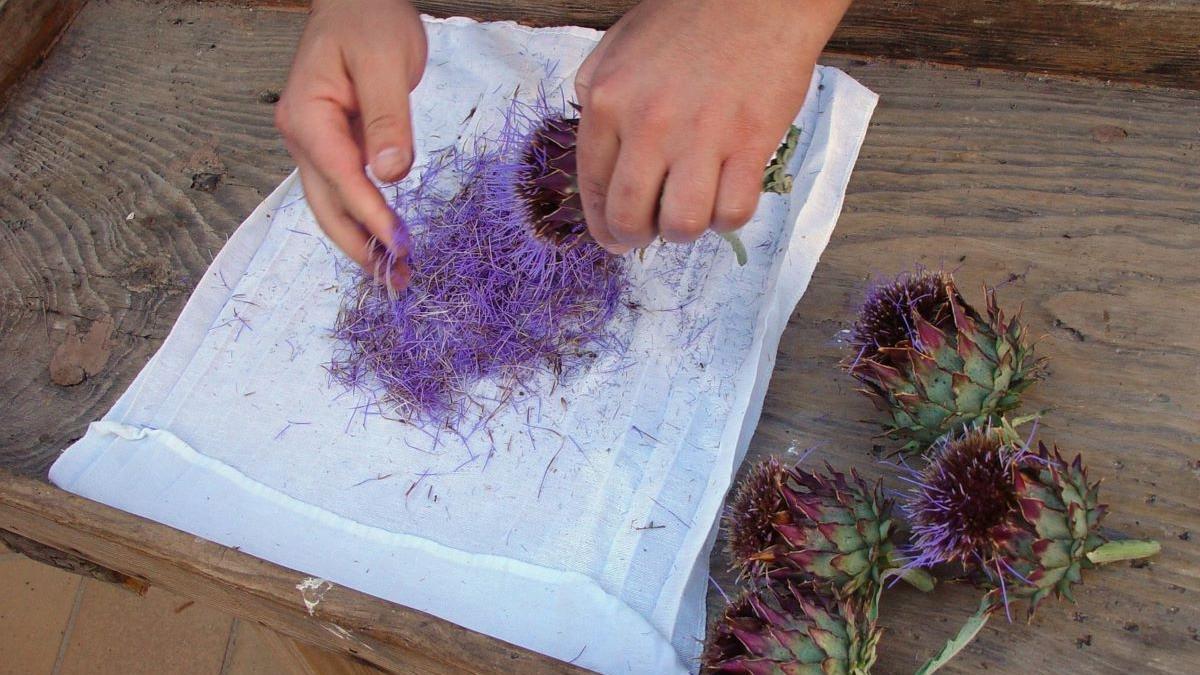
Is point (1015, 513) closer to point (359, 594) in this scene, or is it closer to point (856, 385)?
point (856, 385)

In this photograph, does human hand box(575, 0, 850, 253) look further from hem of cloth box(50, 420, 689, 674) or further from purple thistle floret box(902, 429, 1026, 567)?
hem of cloth box(50, 420, 689, 674)

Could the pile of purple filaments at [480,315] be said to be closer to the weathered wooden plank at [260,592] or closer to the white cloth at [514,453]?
the white cloth at [514,453]

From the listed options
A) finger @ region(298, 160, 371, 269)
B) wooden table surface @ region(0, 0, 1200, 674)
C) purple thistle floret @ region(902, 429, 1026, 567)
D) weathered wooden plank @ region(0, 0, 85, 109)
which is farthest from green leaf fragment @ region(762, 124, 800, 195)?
weathered wooden plank @ region(0, 0, 85, 109)

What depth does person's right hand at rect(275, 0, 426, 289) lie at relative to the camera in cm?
77

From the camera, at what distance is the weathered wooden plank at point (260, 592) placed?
709 mm

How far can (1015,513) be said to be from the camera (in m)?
0.66

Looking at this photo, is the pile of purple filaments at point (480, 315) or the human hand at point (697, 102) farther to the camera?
the pile of purple filaments at point (480, 315)

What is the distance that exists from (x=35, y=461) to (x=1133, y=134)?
1228 millimetres

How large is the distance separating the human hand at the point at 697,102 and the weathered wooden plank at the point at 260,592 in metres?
0.35

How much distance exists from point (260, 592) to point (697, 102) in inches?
21.2

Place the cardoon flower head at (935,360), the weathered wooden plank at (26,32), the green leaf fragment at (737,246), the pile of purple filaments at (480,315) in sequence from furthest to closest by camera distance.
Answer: the weathered wooden plank at (26,32) → the pile of purple filaments at (480,315) → the green leaf fragment at (737,246) → the cardoon flower head at (935,360)

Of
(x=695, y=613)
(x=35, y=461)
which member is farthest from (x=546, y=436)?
(x=35, y=461)

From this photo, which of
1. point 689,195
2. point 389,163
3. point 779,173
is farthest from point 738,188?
point 389,163

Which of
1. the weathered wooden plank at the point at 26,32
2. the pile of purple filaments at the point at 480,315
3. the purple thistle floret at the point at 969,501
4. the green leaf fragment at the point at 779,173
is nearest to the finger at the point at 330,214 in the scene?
the pile of purple filaments at the point at 480,315
